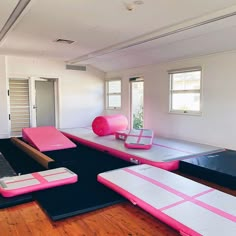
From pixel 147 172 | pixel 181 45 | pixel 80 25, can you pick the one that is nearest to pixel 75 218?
pixel 147 172

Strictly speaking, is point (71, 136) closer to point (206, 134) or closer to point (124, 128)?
point (124, 128)

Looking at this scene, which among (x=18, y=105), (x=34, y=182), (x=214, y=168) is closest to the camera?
(x=34, y=182)

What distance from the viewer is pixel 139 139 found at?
16.2ft

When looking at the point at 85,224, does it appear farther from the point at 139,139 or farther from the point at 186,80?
the point at 186,80

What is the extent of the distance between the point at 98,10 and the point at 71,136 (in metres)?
4.06

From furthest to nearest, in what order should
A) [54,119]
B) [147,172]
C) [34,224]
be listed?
1. [54,119]
2. [147,172]
3. [34,224]

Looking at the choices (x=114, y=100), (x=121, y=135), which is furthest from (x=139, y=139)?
(x=114, y=100)

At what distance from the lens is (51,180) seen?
3.13 m

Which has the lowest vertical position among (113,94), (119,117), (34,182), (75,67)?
(34,182)

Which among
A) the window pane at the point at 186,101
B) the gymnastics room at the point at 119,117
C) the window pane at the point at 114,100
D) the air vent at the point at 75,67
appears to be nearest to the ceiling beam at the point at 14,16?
the gymnastics room at the point at 119,117

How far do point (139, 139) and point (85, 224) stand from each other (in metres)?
2.75

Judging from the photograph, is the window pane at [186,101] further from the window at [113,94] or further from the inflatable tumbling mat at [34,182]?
the inflatable tumbling mat at [34,182]

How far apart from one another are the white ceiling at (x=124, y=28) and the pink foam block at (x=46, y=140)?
2118 millimetres

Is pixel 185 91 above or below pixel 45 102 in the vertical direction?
above
